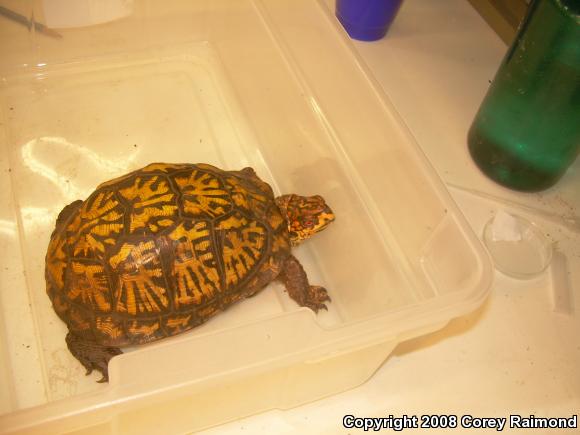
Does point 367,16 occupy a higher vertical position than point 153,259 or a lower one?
higher

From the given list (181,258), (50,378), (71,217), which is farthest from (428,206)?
(50,378)

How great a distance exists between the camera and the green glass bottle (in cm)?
98

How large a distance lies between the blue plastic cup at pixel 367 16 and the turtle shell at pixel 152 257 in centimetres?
73

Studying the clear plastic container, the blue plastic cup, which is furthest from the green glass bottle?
the blue plastic cup

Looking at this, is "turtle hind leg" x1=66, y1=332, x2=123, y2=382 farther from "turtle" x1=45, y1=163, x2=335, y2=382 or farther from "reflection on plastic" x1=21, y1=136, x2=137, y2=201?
"reflection on plastic" x1=21, y1=136, x2=137, y2=201

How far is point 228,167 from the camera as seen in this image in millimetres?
1353

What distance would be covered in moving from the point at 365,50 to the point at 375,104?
53 cm

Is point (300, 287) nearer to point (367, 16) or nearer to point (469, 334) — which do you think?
point (469, 334)

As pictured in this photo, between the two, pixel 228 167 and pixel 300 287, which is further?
pixel 228 167

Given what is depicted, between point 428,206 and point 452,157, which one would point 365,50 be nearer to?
point 452,157

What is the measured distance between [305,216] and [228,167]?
0.32 metres

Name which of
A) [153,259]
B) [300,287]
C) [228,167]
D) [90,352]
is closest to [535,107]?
[300,287]

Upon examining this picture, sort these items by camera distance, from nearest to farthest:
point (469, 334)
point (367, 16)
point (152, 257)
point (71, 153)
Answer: point (152, 257)
point (469, 334)
point (71, 153)
point (367, 16)

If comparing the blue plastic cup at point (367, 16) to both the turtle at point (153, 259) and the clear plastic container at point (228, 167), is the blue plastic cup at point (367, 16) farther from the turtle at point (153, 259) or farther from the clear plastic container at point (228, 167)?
the turtle at point (153, 259)
